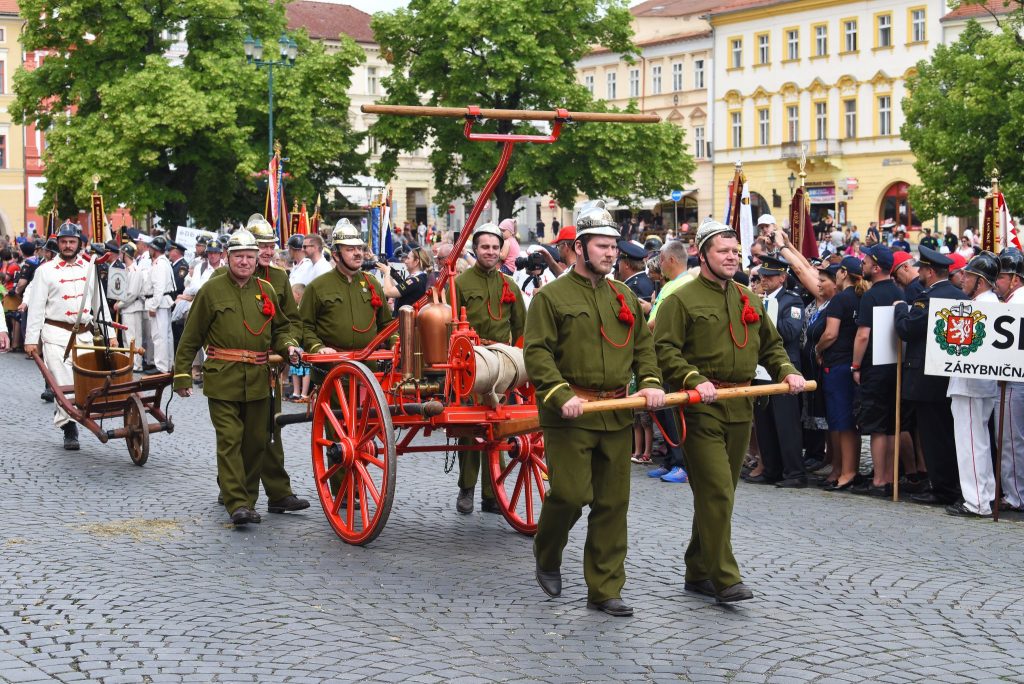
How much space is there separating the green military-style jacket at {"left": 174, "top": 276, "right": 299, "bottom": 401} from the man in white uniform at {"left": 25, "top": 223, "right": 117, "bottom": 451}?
4042 mm

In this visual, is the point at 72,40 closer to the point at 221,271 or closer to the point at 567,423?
the point at 221,271

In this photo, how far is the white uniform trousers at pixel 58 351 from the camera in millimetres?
13719

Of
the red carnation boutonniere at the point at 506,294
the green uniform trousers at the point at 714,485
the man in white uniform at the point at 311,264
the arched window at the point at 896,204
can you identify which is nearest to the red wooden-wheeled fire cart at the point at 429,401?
the red carnation boutonniere at the point at 506,294

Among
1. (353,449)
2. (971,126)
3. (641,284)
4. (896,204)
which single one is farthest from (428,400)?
(896,204)

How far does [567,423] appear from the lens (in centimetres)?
725

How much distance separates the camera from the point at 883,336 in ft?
36.2

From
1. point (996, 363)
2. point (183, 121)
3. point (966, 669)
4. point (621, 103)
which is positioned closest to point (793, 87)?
point (621, 103)

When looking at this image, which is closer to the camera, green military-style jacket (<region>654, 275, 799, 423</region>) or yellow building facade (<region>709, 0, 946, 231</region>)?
green military-style jacket (<region>654, 275, 799, 423</region>)

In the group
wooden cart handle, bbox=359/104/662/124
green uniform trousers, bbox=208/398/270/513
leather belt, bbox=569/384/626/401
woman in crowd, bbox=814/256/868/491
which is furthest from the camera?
woman in crowd, bbox=814/256/868/491

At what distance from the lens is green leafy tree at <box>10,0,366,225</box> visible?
41.8 meters

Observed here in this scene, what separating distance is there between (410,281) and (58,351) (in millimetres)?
3710

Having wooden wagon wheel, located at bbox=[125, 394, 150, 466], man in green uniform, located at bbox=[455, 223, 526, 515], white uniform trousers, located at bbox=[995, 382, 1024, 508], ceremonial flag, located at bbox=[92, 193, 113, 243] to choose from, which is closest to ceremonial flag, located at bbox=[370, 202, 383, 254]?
ceremonial flag, located at bbox=[92, 193, 113, 243]

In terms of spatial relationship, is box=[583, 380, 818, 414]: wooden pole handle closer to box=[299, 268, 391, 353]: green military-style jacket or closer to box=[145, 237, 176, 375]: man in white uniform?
box=[299, 268, 391, 353]: green military-style jacket

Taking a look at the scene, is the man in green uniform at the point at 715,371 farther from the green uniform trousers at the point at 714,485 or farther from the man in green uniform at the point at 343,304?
the man in green uniform at the point at 343,304
